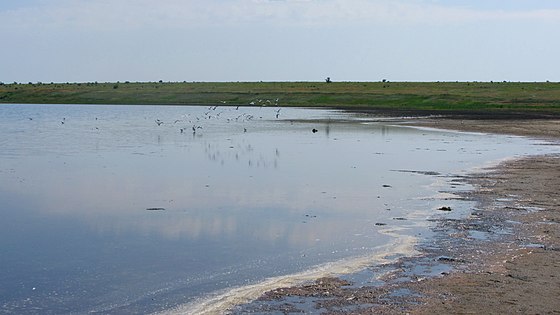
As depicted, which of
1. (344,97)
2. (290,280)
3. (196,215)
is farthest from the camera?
(344,97)

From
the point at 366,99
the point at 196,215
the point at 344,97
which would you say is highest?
the point at 344,97

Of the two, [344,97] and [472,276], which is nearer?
[472,276]

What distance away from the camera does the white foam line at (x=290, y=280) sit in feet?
30.6

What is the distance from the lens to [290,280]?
10.6 m

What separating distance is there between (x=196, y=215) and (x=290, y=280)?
18.0 feet

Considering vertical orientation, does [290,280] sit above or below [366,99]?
below

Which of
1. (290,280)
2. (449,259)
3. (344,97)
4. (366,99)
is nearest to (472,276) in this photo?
(449,259)

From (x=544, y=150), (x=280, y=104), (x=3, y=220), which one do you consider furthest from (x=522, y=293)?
(x=280, y=104)

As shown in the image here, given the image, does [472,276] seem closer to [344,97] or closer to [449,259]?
[449,259]

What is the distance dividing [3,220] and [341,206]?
686cm

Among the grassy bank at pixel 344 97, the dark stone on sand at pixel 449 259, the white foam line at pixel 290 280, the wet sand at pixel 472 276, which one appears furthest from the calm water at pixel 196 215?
the grassy bank at pixel 344 97

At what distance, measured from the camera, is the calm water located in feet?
34.4

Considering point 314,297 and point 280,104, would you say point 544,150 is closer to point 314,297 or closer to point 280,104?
point 314,297

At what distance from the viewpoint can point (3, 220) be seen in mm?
15055
